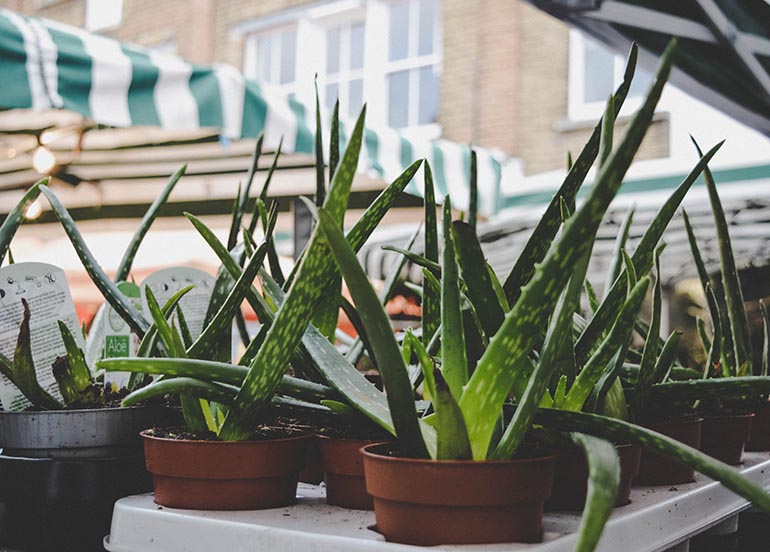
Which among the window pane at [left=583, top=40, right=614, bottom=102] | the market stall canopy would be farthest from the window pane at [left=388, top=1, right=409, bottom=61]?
the market stall canopy

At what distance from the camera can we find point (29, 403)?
0.75 meters

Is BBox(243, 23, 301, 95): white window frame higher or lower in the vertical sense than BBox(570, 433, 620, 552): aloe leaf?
higher

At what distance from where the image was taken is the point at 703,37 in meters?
1.82

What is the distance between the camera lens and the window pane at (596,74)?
201 inches

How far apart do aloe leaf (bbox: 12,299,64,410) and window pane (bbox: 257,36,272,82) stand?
6.20 meters

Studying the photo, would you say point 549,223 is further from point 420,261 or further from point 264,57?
point 264,57

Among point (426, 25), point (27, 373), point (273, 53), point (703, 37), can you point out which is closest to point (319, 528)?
point (27, 373)

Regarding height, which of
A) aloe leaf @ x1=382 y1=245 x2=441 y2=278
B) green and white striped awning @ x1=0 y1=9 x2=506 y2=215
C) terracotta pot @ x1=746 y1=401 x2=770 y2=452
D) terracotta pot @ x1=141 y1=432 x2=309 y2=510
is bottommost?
terracotta pot @ x1=746 y1=401 x2=770 y2=452

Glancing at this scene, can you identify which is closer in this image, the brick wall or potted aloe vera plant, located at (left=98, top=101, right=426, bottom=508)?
potted aloe vera plant, located at (left=98, top=101, right=426, bottom=508)

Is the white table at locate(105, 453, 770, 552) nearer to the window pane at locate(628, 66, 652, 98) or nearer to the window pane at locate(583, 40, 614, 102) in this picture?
the window pane at locate(628, 66, 652, 98)

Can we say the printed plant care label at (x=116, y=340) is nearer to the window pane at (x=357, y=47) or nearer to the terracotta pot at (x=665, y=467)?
the terracotta pot at (x=665, y=467)

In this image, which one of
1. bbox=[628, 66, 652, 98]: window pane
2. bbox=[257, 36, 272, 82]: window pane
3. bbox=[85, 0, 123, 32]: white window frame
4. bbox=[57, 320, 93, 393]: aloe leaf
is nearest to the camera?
bbox=[57, 320, 93, 393]: aloe leaf

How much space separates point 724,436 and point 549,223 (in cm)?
37

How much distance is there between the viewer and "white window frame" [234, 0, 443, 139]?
5.80 m
